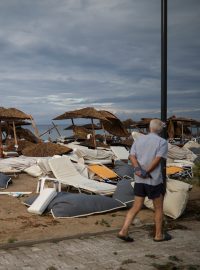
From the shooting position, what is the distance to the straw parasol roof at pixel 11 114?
49.1 ft

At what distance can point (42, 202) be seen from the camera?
258 inches

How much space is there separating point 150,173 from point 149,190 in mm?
212

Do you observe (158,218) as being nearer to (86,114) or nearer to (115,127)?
(86,114)

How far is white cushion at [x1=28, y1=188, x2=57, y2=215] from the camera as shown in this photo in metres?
6.46

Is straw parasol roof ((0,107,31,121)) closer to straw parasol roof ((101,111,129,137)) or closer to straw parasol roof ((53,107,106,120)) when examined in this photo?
straw parasol roof ((53,107,106,120))

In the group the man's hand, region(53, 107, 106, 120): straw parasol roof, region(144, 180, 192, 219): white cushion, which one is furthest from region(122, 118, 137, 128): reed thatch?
the man's hand

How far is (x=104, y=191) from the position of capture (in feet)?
24.5

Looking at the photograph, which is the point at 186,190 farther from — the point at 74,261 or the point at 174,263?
the point at 74,261

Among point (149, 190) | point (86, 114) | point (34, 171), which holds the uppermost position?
point (86, 114)

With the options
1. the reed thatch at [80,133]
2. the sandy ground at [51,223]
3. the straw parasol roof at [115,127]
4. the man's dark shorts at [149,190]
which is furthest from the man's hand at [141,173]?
the reed thatch at [80,133]

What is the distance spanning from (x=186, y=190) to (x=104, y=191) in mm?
1790

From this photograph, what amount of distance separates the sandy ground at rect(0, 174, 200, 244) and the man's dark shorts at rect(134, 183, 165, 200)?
0.91m

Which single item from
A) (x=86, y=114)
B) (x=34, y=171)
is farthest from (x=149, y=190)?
(x=86, y=114)

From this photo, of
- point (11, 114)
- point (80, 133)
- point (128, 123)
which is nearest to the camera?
point (11, 114)
